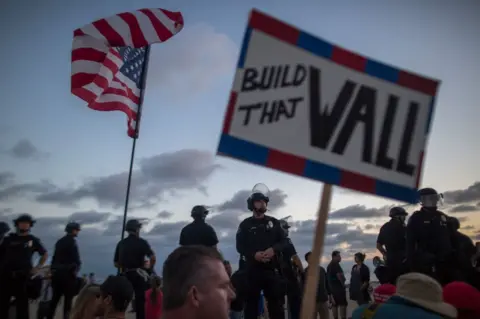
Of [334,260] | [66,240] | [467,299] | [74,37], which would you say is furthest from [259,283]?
[334,260]

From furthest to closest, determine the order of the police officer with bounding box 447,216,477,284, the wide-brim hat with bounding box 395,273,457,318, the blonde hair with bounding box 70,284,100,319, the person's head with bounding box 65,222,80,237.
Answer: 1. the person's head with bounding box 65,222,80,237
2. the police officer with bounding box 447,216,477,284
3. the blonde hair with bounding box 70,284,100,319
4. the wide-brim hat with bounding box 395,273,457,318

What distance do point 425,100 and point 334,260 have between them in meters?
9.01

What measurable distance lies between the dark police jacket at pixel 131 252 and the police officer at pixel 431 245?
4237mm

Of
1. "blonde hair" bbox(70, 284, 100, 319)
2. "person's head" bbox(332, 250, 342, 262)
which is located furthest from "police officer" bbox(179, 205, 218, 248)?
"person's head" bbox(332, 250, 342, 262)

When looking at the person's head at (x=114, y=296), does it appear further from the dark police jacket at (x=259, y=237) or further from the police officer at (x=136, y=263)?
the police officer at (x=136, y=263)

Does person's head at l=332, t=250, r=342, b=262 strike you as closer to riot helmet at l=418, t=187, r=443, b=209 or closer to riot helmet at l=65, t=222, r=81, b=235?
riot helmet at l=418, t=187, r=443, b=209

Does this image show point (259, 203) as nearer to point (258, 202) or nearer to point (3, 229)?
point (258, 202)

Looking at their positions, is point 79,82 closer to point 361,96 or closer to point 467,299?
point 361,96

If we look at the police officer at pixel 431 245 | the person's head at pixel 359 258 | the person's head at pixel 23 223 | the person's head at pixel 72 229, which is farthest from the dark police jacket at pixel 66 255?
the person's head at pixel 359 258

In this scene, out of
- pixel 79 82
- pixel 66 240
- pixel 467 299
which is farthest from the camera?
pixel 66 240

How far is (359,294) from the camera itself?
1097 cm

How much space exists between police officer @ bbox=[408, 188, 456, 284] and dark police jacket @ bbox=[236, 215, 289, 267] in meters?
1.73

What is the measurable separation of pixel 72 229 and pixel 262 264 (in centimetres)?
414

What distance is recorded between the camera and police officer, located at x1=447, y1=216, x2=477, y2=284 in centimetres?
562
